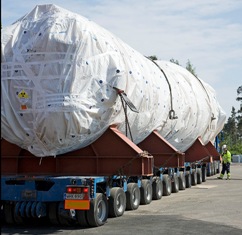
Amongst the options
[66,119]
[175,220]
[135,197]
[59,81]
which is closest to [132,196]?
[135,197]

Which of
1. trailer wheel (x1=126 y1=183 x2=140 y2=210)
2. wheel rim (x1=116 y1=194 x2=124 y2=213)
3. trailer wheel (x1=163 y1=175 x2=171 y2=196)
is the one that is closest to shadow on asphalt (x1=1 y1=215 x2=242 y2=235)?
wheel rim (x1=116 y1=194 x2=124 y2=213)

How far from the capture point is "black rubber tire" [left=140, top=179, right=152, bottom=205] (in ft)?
40.9

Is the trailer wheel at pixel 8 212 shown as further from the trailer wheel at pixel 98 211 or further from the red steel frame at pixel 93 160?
the trailer wheel at pixel 98 211

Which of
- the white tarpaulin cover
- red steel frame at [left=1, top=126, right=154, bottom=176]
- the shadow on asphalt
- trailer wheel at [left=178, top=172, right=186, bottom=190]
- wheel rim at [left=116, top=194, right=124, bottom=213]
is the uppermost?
the white tarpaulin cover

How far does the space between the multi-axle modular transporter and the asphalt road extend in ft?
0.94

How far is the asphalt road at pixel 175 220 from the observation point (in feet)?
28.6

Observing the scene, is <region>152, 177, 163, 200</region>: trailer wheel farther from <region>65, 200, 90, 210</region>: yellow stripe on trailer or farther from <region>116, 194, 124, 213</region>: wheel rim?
<region>65, 200, 90, 210</region>: yellow stripe on trailer

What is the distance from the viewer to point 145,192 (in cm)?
1248

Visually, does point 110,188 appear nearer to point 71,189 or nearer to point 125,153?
point 125,153

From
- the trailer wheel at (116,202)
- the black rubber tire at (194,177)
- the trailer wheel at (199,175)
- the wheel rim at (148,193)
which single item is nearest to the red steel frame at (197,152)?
the black rubber tire at (194,177)

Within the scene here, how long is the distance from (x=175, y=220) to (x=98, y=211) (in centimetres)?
175

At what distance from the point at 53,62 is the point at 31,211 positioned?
2578 millimetres

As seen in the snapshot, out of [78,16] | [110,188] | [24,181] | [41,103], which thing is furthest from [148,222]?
[78,16]

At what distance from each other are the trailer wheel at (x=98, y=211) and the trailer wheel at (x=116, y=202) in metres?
→ 0.48
